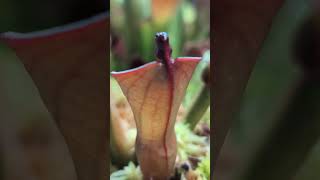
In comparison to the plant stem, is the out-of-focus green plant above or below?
above

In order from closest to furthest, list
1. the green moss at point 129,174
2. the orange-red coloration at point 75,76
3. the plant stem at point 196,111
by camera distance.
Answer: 1. the orange-red coloration at point 75,76
2. the green moss at point 129,174
3. the plant stem at point 196,111

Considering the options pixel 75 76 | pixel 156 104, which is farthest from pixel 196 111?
pixel 75 76

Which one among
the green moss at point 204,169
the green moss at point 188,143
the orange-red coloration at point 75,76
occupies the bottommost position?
the green moss at point 204,169

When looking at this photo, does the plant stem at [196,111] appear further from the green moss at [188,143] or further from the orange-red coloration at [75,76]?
the orange-red coloration at [75,76]

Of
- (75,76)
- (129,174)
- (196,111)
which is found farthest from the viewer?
(196,111)

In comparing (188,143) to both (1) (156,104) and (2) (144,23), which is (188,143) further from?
(2) (144,23)

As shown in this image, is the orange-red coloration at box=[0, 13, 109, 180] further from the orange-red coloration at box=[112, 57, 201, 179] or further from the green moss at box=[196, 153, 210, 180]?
the green moss at box=[196, 153, 210, 180]

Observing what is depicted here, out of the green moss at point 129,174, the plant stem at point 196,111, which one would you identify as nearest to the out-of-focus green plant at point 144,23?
the plant stem at point 196,111

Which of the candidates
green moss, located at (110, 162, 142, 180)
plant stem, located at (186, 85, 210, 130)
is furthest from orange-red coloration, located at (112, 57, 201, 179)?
plant stem, located at (186, 85, 210, 130)
